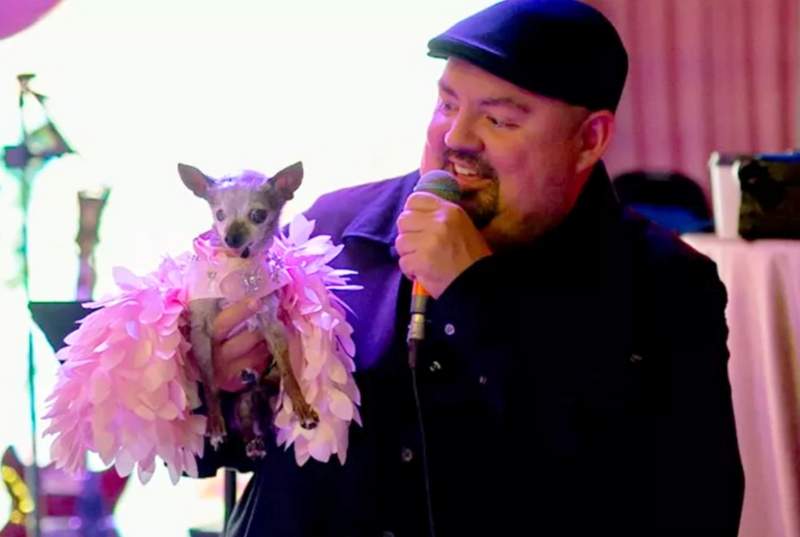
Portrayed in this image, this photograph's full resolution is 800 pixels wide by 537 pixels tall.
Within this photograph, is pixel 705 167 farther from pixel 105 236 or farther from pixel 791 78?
pixel 105 236

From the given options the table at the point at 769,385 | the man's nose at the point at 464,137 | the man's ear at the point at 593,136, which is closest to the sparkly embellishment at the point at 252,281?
the man's nose at the point at 464,137

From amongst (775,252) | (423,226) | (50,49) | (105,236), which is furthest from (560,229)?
(50,49)

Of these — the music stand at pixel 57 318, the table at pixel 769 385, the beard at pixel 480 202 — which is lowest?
the table at pixel 769 385

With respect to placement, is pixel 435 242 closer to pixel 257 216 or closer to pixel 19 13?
pixel 257 216

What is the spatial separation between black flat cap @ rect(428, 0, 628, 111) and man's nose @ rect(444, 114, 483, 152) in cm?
6

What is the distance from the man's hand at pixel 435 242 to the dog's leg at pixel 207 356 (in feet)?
0.69

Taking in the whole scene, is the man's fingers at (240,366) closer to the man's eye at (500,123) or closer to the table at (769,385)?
the man's eye at (500,123)

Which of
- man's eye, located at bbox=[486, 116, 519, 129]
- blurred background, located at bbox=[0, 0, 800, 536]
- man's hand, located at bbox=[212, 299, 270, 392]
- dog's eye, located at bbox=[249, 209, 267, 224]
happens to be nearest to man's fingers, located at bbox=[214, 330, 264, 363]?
man's hand, located at bbox=[212, 299, 270, 392]

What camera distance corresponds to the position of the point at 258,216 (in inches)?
40.3

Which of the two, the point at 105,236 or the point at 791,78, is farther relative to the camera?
the point at 791,78

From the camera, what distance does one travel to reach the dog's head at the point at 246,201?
1018mm

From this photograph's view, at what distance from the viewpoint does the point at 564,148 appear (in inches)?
46.6

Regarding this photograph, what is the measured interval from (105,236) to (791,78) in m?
1.90

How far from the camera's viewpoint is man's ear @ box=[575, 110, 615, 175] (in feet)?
3.94
